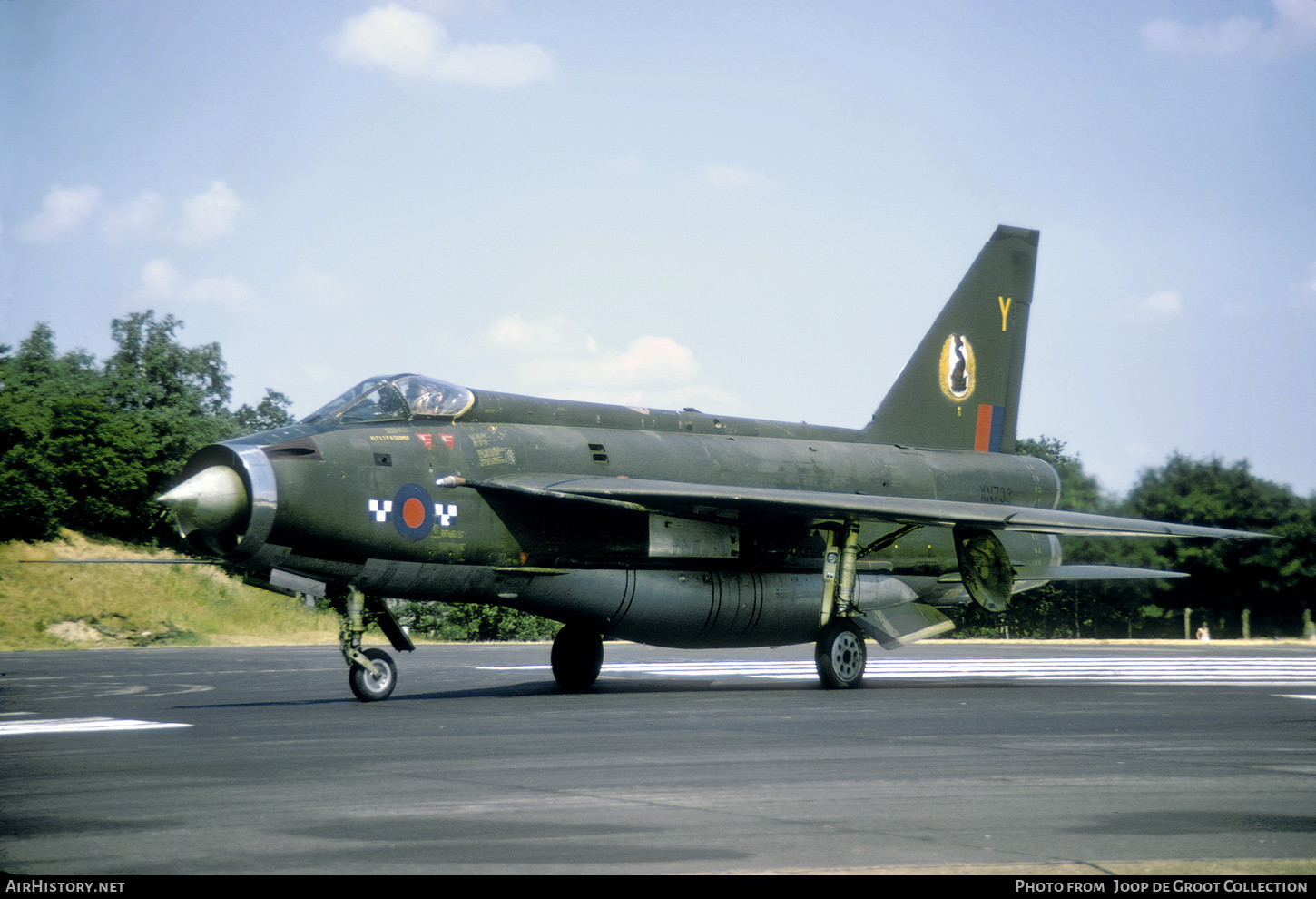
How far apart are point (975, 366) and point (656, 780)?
1462cm

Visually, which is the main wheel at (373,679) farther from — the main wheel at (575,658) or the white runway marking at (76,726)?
the main wheel at (575,658)

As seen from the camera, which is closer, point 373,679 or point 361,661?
point 361,661

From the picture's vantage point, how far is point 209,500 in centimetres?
1267

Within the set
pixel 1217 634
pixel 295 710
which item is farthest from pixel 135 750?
pixel 1217 634

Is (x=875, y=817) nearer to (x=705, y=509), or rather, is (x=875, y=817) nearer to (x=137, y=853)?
(x=137, y=853)

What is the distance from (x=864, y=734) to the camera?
10055 mm

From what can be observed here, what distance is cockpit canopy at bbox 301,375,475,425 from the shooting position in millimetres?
14435

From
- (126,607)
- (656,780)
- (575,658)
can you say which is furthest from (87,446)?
(656,780)

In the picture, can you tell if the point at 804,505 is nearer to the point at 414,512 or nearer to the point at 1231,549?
the point at 414,512

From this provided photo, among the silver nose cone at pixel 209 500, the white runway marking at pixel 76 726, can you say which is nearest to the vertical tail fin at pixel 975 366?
the silver nose cone at pixel 209 500

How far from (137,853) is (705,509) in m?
11.0

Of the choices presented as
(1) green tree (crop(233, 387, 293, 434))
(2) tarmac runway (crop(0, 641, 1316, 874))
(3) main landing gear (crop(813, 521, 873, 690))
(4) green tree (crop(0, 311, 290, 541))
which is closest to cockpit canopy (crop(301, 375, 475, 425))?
(2) tarmac runway (crop(0, 641, 1316, 874))

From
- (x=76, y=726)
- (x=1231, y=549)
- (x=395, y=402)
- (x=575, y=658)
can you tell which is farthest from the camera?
(x=1231, y=549)

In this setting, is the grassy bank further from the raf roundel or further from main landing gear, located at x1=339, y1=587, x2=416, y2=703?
the raf roundel
